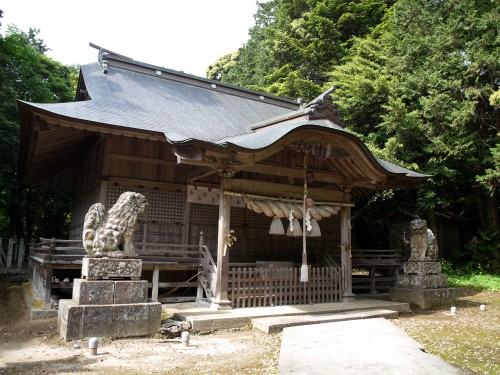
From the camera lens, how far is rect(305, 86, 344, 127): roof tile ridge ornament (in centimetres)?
924

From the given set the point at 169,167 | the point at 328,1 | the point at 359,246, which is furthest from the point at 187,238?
the point at 328,1

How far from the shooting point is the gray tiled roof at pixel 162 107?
362 inches

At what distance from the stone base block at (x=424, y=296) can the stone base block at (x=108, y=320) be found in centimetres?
752

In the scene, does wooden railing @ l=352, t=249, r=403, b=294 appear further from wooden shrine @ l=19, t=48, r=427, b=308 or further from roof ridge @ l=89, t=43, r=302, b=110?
roof ridge @ l=89, t=43, r=302, b=110

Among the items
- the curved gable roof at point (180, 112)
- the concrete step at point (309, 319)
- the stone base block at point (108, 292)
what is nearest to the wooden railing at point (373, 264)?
the curved gable roof at point (180, 112)

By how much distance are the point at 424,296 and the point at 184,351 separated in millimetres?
7503

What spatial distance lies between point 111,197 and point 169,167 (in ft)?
6.08

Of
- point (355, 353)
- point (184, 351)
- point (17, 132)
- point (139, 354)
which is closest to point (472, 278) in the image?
point (355, 353)

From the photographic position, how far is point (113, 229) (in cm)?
678

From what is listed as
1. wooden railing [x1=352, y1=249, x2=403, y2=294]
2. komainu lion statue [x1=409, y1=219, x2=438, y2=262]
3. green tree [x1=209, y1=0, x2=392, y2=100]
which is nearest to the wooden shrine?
wooden railing [x1=352, y1=249, x2=403, y2=294]

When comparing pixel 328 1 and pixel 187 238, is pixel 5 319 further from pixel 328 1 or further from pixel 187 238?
pixel 328 1

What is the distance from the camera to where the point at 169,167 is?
11.1m

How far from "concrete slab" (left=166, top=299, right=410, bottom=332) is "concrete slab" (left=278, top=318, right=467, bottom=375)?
1077 millimetres

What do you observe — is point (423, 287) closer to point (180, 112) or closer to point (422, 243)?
point (422, 243)
